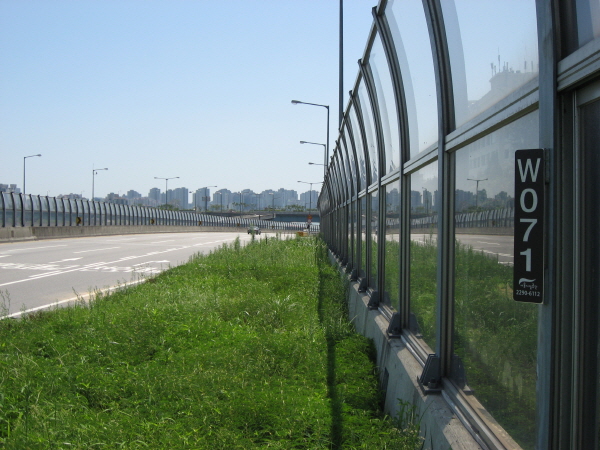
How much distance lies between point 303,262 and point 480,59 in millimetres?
14168

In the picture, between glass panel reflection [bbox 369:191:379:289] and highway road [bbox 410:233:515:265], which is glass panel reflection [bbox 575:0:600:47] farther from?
glass panel reflection [bbox 369:191:379:289]

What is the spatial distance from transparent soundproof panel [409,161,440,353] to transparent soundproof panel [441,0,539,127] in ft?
3.12

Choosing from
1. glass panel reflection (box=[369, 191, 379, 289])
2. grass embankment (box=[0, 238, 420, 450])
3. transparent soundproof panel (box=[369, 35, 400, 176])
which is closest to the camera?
grass embankment (box=[0, 238, 420, 450])

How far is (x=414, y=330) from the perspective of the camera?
17.1ft

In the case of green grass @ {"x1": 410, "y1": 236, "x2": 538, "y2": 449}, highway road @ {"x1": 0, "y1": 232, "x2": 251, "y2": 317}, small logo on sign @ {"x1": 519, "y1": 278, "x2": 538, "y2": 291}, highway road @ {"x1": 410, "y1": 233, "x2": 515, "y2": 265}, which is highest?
highway road @ {"x1": 410, "y1": 233, "x2": 515, "y2": 265}

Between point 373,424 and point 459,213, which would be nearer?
point 459,213

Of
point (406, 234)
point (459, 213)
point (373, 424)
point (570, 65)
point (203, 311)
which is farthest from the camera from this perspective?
point (203, 311)

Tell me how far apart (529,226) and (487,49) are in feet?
3.71

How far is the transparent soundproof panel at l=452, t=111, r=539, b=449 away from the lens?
268cm

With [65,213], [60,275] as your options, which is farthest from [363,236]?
[65,213]

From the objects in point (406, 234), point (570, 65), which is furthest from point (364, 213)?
point (570, 65)

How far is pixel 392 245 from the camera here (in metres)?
6.35

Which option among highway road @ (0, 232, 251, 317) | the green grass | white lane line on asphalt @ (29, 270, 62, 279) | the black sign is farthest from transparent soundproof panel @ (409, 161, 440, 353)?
white lane line on asphalt @ (29, 270, 62, 279)

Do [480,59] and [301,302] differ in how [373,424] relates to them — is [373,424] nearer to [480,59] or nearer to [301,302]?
[480,59]
